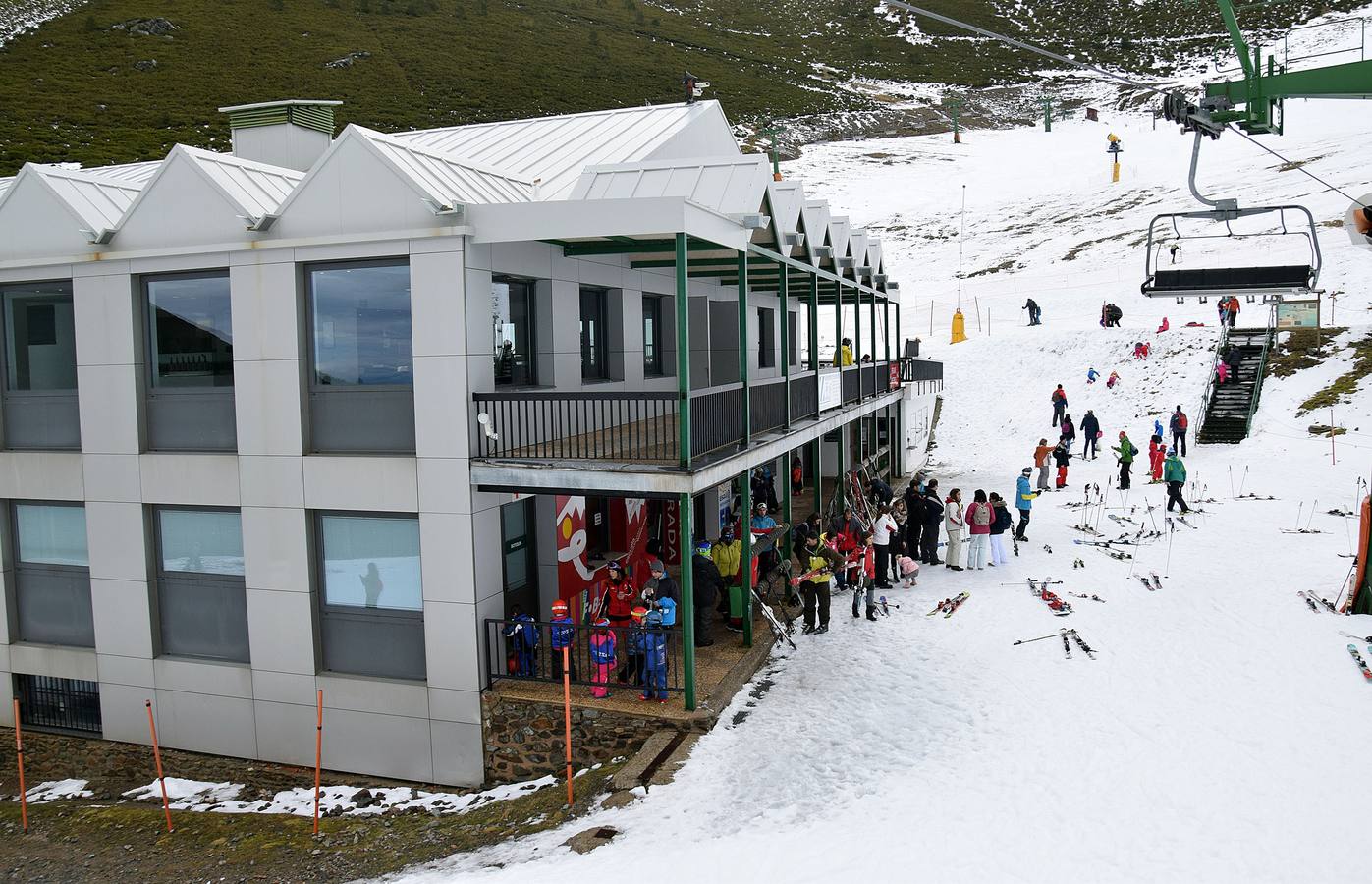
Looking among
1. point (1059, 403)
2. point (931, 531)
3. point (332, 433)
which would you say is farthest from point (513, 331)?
point (1059, 403)

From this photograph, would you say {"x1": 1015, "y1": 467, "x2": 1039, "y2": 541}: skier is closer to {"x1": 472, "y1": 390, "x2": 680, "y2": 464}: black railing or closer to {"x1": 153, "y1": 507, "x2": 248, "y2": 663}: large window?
{"x1": 472, "y1": 390, "x2": 680, "y2": 464}: black railing

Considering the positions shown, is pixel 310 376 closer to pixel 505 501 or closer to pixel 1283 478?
pixel 505 501

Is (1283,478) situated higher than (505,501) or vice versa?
(505,501)

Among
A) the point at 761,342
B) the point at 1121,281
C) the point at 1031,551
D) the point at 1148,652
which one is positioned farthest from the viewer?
the point at 1121,281

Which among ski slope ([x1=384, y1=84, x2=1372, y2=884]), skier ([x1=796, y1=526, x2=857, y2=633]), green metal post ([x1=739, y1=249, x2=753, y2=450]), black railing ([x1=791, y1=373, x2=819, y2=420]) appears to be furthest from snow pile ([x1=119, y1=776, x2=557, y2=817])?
black railing ([x1=791, y1=373, x2=819, y2=420])

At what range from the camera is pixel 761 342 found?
23844 mm

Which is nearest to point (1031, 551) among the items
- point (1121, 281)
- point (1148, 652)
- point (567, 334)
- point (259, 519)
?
point (1148, 652)

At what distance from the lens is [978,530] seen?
17.4 meters

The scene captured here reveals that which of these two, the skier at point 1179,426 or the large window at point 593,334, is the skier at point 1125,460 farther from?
the large window at point 593,334

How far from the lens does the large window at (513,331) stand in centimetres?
1285

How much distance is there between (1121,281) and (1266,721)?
40.5 m

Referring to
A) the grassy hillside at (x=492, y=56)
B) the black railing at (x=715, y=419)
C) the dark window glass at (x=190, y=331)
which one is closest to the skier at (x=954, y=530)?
the black railing at (x=715, y=419)

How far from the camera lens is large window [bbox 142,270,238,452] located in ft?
42.1

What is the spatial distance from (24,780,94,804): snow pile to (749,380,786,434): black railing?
A: 10170 millimetres
